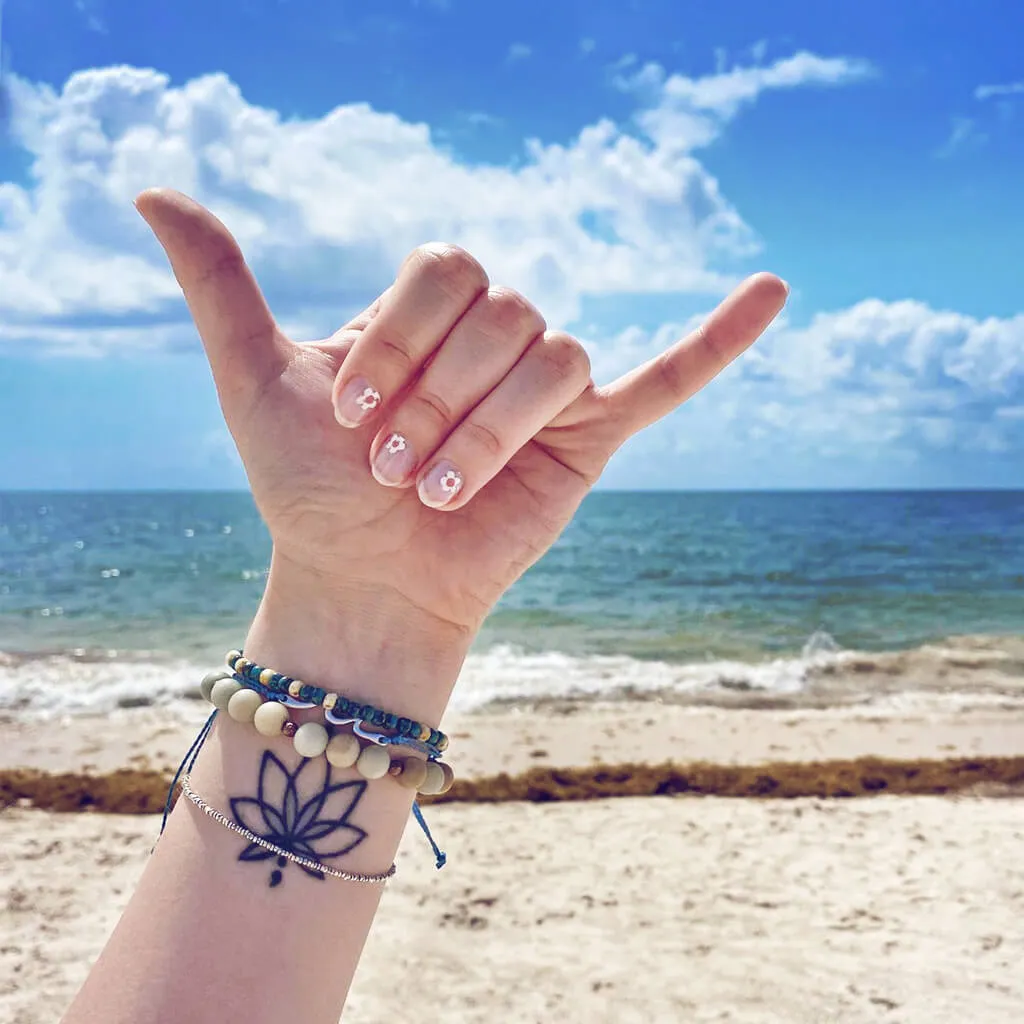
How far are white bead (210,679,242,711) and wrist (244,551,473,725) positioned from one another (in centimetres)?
7

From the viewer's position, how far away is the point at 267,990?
1201 millimetres

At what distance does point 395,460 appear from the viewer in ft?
4.54

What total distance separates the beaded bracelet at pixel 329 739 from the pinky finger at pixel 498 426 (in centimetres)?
39

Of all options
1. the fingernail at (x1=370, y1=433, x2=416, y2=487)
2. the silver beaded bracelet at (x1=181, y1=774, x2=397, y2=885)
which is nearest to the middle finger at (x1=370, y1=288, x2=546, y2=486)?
the fingernail at (x1=370, y1=433, x2=416, y2=487)

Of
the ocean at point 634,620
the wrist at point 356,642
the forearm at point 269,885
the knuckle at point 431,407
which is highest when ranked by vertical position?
the ocean at point 634,620

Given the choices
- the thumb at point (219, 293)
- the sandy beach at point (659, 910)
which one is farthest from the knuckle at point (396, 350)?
the sandy beach at point (659, 910)

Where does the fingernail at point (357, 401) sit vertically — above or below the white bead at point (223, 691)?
above

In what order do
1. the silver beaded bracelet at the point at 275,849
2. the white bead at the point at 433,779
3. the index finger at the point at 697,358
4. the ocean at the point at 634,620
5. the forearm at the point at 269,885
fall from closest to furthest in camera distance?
the forearm at the point at 269,885 < the silver beaded bracelet at the point at 275,849 < the white bead at the point at 433,779 < the index finger at the point at 697,358 < the ocean at the point at 634,620

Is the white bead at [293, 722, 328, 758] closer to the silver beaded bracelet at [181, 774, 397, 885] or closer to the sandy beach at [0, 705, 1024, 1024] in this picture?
the silver beaded bracelet at [181, 774, 397, 885]

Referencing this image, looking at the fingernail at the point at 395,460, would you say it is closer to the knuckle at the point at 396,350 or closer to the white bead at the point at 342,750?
the knuckle at the point at 396,350

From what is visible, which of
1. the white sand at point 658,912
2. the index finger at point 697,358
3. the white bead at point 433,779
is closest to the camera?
the white bead at point 433,779

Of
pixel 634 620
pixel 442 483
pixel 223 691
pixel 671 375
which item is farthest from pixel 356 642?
pixel 634 620

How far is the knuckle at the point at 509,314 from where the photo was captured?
4.42ft

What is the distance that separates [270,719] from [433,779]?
282 millimetres
